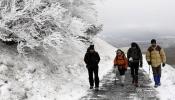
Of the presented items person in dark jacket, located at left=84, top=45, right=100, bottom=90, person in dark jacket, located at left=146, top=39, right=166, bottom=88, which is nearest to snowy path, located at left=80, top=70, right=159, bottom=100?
person in dark jacket, located at left=84, top=45, right=100, bottom=90

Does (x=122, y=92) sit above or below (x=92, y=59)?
below

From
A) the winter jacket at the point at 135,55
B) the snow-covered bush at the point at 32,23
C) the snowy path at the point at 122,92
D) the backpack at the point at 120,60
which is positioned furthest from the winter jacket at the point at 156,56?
the snow-covered bush at the point at 32,23

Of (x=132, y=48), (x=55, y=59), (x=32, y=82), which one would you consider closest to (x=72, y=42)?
(x=55, y=59)

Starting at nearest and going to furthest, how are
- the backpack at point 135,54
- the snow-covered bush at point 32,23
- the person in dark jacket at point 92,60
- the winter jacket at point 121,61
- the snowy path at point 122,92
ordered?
the snowy path at point 122,92, the snow-covered bush at point 32,23, the person in dark jacket at point 92,60, the backpack at point 135,54, the winter jacket at point 121,61

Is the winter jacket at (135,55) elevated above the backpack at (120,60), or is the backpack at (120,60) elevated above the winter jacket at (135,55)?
the winter jacket at (135,55)

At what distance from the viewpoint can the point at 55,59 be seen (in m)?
21.0

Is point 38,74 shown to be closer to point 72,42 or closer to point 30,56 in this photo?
point 30,56

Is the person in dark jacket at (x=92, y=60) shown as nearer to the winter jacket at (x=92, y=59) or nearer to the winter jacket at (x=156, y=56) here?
the winter jacket at (x=92, y=59)

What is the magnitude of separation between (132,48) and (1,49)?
542cm

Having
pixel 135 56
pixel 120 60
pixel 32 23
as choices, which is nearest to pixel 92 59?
pixel 120 60

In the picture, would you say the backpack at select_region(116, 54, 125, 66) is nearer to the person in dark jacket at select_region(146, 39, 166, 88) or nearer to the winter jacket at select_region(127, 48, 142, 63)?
the winter jacket at select_region(127, 48, 142, 63)

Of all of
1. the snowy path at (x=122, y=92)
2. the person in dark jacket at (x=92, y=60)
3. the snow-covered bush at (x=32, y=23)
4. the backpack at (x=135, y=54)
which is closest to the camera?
the snowy path at (x=122, y=92)

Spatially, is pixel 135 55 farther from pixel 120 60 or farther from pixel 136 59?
pixel 120 60

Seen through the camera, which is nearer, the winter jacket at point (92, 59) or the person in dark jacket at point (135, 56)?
the winter jacket at point (92, 59)
